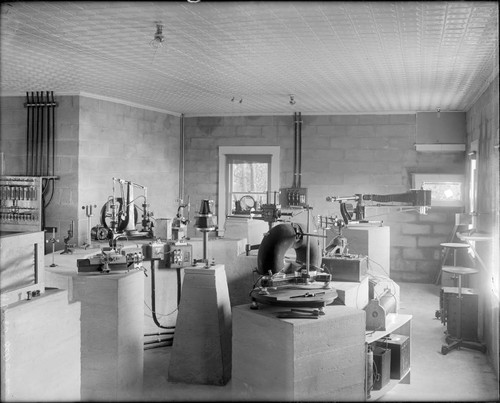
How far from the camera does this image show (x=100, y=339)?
3590 millimetres

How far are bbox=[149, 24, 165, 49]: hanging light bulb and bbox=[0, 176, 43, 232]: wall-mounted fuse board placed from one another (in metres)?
2.97

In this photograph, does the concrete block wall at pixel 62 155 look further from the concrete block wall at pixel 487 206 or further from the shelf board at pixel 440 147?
the shelf board at pixel 440 147

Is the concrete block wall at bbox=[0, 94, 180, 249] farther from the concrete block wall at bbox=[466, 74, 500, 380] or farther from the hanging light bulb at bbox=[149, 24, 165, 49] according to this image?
the concrete block wall at bbox=[466, 74, 500, 380]

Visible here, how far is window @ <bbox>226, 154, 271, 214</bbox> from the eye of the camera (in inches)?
347

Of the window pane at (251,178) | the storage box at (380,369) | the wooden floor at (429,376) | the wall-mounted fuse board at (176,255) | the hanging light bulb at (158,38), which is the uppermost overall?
the hanging light bulb at (158,38)

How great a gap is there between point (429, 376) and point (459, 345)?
36.7 inches

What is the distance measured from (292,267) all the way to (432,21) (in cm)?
225

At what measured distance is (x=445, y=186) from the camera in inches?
326

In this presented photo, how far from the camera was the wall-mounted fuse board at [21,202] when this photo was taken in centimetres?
656

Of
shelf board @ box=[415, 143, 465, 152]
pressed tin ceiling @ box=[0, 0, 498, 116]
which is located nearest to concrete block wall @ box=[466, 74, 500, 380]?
pressed tin ceiling @ box=[0, 0, 498, 116]

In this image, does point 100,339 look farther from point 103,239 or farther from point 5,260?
point 103,239

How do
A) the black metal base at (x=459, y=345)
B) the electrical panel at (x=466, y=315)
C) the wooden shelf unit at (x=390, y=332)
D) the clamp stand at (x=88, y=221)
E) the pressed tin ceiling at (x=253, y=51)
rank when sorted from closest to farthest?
the pressed tin ceiling at (x=253, y=51) → the wooden shelf unit at (x=390, y=332) → the black metal base at (x=459, y=345) → the electrical panel at (x=466, y=315) → the clamp stand at (x=88, y=221)

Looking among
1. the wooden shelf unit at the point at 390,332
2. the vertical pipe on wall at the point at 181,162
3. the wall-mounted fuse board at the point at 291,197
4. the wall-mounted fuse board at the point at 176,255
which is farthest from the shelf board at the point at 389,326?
the vertical pipe on wall at the point at 181,162

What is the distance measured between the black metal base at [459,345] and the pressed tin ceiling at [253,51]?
2613 mm
